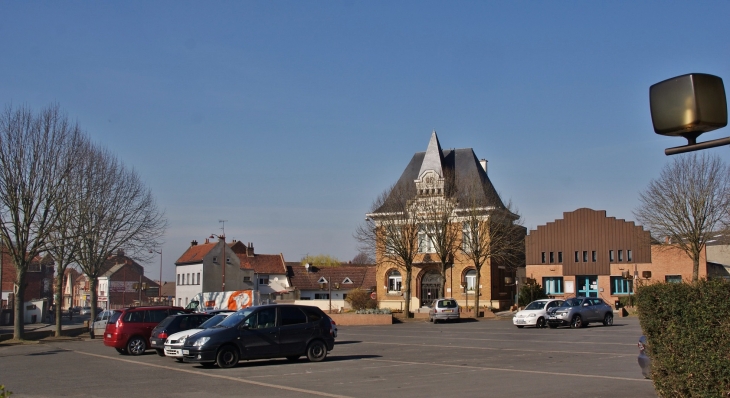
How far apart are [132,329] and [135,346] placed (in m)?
0.63

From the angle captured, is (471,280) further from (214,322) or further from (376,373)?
(376,373)

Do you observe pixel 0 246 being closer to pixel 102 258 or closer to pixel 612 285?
pixel 102 258

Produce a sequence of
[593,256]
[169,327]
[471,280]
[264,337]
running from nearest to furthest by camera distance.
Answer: [264,337], [169,327], [471,280], [593,256]

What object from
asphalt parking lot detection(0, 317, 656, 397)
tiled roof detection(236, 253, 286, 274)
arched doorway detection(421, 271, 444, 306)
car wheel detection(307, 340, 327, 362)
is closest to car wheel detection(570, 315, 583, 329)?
asphalt parking lot detection(0, 317, 656, 397)

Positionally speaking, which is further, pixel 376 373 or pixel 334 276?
pixel 334 276

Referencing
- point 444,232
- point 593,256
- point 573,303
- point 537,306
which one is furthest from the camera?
point 593,256

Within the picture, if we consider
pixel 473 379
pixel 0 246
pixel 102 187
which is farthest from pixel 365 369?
pixel 102 187

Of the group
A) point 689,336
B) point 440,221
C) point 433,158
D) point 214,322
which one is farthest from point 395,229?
point 689,336

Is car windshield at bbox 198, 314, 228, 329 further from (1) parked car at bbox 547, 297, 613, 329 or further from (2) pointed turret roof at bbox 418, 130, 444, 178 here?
(2) pointed turret roof at bbox 418, 130, 444, 178

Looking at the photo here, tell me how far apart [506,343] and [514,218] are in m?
34.9

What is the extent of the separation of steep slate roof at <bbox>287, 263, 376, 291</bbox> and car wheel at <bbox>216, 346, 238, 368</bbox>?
2512 inches

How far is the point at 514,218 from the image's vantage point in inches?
2414

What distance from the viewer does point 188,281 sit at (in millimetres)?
91125

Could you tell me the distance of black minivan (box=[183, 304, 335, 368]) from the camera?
1938 centimetres
